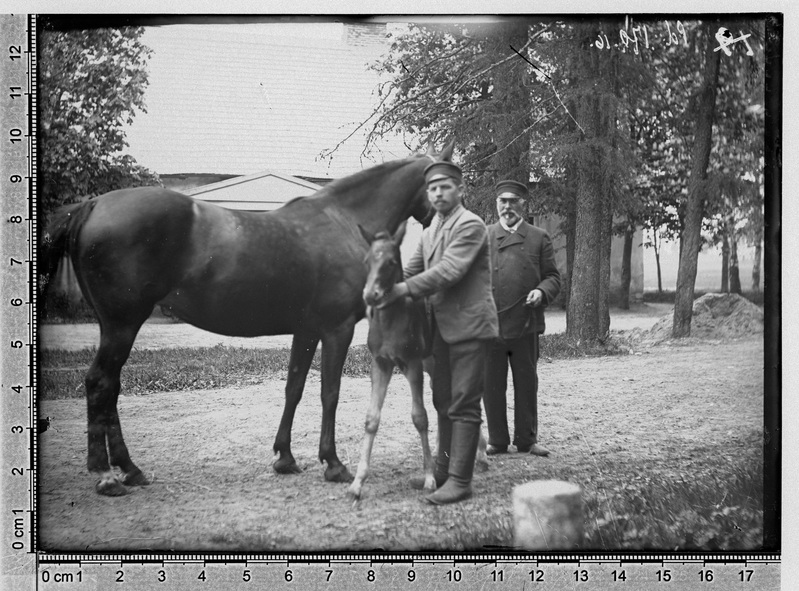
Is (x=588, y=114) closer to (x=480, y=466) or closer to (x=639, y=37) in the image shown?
(x=639, y=37)

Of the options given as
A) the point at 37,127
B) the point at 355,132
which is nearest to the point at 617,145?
the point at 355,132

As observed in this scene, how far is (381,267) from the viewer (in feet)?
13.5

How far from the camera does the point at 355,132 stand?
4777mm

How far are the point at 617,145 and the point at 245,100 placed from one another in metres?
2.75

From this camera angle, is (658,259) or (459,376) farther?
(658,259)

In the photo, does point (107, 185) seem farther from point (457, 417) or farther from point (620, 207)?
point (620, 207)

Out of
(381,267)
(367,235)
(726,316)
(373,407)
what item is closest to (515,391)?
(373,407)

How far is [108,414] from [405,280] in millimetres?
2198

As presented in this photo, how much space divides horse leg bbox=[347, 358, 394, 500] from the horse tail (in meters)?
2.17

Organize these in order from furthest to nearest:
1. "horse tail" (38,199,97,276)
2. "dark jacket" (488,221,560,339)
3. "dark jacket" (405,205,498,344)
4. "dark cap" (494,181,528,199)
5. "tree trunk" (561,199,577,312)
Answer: "tree trunk" (561,199,577,312)
"dark cap" (494,181,528,199)
"dark jacket" (488,221,560,339)
"horse tail" (38,199,97,276)
"dark jacket" (405,205,498,344)

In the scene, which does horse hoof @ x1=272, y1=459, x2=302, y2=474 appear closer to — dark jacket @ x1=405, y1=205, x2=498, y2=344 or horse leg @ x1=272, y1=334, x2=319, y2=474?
horse leg @ x1=272, y1=334, x2=319, y2=474

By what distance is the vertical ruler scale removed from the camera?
468cm

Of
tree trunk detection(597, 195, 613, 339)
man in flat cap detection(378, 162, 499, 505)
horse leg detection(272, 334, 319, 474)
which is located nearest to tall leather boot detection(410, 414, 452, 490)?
man in flat cap detection(378, 162, 499, 505)

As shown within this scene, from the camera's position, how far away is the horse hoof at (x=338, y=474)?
445 cm
